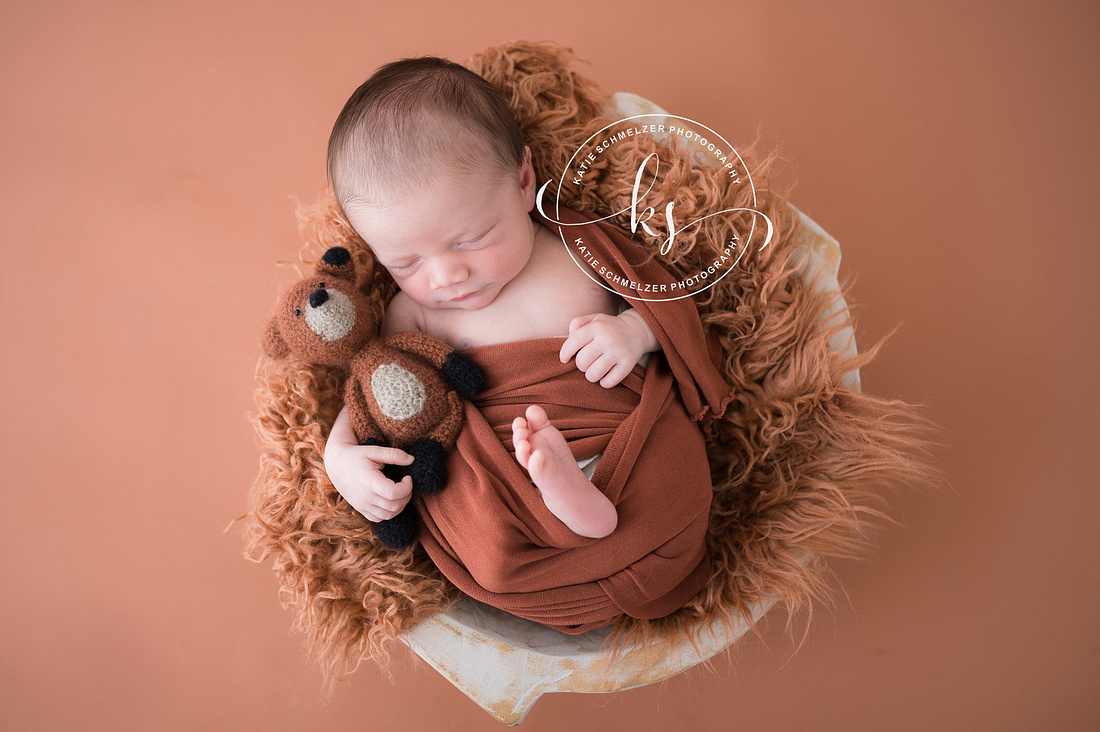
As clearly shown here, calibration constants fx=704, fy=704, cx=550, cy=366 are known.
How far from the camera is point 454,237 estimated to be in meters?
1.17

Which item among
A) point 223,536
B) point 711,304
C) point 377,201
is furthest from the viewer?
point 223,536

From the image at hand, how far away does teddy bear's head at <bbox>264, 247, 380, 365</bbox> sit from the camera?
1126mm

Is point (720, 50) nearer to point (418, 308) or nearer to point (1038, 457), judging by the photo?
point (418, 308)

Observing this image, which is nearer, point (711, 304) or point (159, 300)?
point (711, 304)

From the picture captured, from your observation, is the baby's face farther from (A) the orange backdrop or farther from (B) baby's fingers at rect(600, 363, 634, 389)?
(A) the orange backdrop

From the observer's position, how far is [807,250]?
4.28ft

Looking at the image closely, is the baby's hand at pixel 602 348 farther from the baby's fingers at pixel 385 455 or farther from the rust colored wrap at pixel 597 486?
the baby's fingers at pixel 385 455

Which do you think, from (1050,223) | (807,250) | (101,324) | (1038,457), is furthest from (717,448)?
(101,324)

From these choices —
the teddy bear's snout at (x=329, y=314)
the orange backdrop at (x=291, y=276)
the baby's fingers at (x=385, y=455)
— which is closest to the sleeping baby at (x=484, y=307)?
the baby's fingers at (x=385, y=455)

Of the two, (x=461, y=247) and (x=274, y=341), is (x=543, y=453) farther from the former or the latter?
(x=274, y=341)

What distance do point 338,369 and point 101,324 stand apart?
2.93ft

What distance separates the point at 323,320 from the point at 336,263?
5.4 inches
